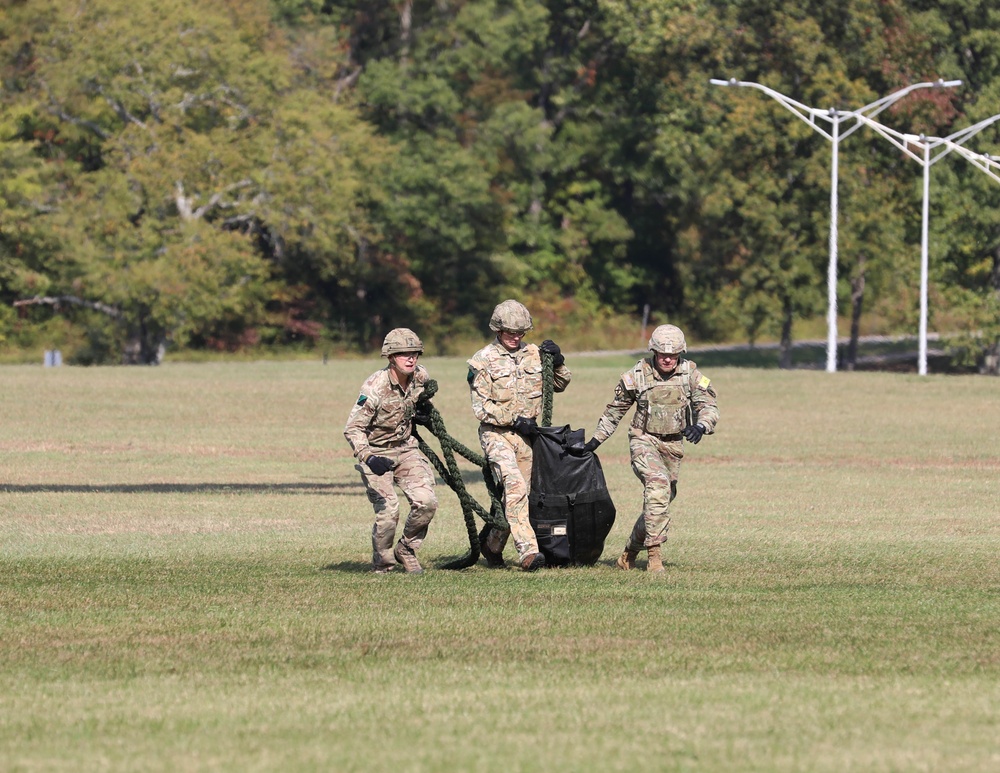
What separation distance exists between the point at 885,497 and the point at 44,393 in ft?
71.7

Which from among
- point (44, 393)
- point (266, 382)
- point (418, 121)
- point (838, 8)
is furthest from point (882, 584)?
point (418, 121)

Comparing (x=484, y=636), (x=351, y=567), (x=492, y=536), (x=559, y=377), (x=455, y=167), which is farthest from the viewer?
(x=455, y=167)

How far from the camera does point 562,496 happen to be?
13164 mm

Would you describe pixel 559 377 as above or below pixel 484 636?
above

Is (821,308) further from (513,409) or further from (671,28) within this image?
(513,409)

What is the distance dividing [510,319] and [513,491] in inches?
47.7

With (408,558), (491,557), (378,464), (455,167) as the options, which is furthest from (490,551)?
(455,167)

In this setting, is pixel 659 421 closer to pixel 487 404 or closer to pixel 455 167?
pixel 487 404

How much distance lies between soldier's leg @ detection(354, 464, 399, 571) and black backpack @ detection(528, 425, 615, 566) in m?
0.98

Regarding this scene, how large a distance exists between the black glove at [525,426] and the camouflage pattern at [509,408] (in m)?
0.05

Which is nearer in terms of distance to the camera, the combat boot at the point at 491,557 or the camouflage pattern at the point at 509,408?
the camouflage pattern at the point at 509,408

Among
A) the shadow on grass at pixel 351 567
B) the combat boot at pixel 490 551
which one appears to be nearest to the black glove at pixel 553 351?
the combat boot at pixel 490 551

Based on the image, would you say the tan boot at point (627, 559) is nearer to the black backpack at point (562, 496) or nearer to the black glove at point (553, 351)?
the black backpack at point (562, 496)

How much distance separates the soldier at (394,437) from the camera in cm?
1289
